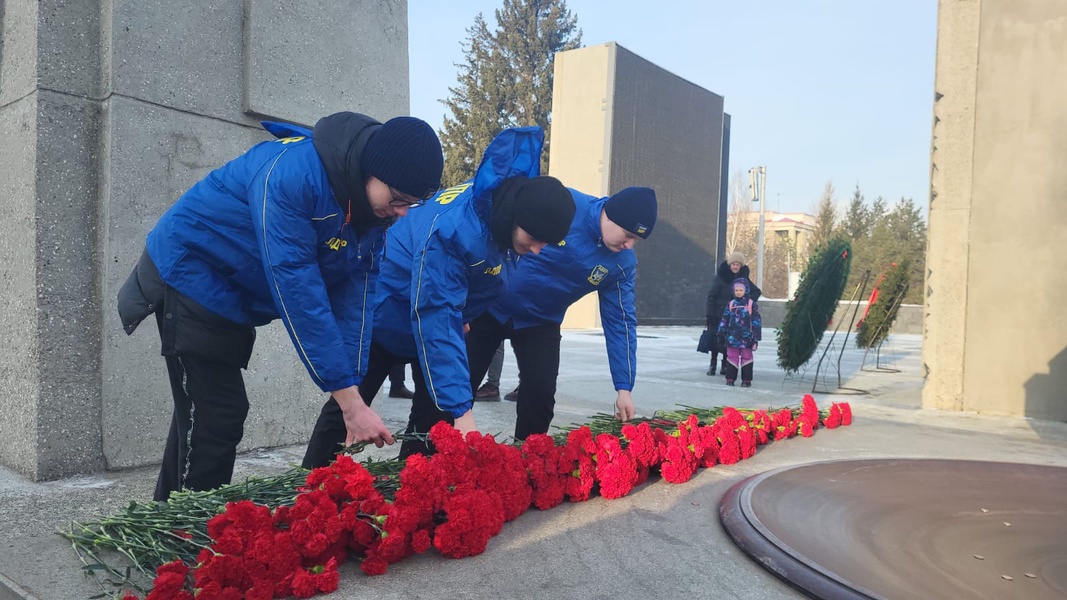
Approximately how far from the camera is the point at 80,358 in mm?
3549

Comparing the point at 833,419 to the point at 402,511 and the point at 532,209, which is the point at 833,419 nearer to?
the point at 532,209

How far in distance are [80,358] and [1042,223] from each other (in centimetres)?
747

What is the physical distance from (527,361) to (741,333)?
18.6ft

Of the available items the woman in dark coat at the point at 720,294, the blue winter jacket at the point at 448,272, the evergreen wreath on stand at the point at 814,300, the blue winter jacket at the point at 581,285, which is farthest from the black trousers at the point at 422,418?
the woman in dark coat at the point at 720,294

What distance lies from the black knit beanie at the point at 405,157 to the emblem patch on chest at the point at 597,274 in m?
1.60

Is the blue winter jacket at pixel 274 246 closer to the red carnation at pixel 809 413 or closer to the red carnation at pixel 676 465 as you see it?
the red carnation at pixel 676 465

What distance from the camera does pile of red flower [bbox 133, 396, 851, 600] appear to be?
2.03m

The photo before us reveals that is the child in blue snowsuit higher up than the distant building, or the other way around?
the distant building

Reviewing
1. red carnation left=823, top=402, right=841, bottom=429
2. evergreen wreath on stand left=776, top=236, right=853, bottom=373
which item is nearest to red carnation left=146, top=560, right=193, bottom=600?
red carnation left=823, top=402, right=841, bottom=429

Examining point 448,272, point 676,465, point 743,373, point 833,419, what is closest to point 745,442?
point 676,465

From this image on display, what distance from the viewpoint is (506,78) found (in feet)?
128

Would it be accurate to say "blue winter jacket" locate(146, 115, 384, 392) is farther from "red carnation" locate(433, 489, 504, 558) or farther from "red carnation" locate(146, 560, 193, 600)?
"red carnation" locate(146, 560, 193, 600)

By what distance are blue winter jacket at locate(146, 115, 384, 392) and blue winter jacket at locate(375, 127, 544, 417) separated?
Answer: 261 millimetres

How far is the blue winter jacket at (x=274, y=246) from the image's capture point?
2.43 m
